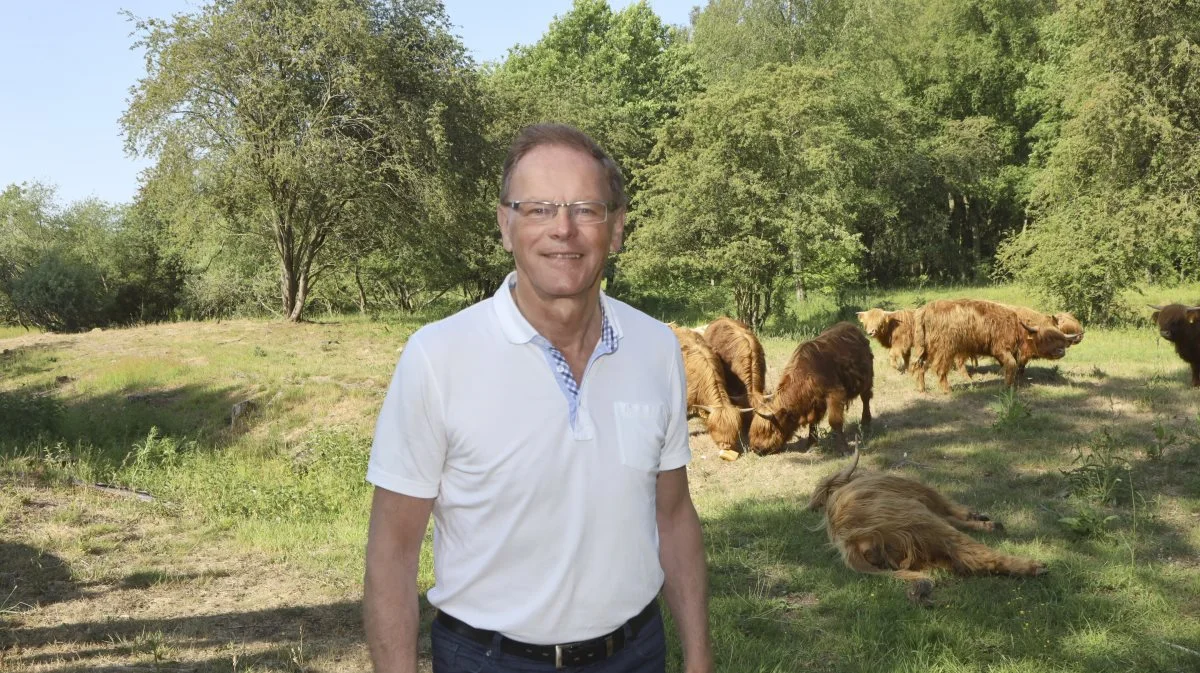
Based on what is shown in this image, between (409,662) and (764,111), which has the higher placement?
(764,111)

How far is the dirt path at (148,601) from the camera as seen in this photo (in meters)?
5.59

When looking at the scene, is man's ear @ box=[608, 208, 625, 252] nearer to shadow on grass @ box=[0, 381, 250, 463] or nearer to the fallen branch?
the fallen branch

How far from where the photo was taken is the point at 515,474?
215 cm

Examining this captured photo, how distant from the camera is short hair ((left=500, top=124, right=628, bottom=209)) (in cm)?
235

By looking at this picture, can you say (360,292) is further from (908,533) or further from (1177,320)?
(908,533)

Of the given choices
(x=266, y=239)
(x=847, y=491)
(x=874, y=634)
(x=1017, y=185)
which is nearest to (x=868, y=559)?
(x=847, y=491)

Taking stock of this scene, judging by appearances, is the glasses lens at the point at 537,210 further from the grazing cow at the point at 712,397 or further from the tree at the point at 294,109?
the tree at the point at 294,109

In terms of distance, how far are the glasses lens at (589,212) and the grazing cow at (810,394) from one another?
900 cm

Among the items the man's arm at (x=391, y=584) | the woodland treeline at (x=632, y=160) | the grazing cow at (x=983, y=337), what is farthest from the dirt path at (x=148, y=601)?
the woodland treeline at (x=632, y=160)

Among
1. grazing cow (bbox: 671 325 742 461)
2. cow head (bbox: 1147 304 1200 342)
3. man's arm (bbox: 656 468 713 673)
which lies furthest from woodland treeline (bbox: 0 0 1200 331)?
man's arm (bbox: 656 468 713 673)

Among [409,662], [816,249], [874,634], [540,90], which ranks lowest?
[874,634]

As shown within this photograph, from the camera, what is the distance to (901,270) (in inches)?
1719

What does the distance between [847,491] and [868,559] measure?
0.85 metres

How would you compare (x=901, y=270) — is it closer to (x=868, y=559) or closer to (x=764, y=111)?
(x=764, y=111)
